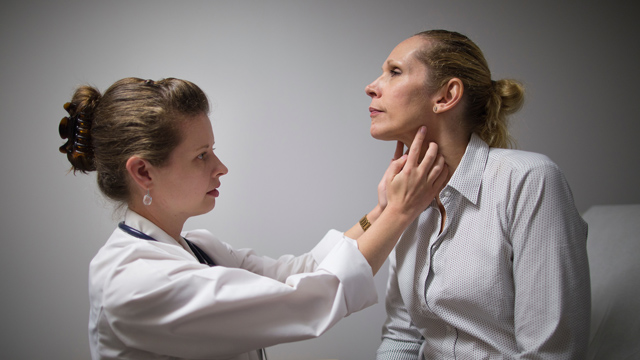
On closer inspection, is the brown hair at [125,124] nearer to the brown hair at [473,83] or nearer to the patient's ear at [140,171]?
the patient's ear at [140,171]

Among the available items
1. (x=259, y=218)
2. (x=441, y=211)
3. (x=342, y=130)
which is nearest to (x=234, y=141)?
(x=259, y=218)

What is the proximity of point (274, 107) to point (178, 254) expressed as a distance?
1.00m

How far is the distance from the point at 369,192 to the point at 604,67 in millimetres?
1379

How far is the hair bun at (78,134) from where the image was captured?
3.37 feet

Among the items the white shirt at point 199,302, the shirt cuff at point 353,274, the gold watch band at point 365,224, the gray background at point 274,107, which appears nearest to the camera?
the white shirt at point 199,302

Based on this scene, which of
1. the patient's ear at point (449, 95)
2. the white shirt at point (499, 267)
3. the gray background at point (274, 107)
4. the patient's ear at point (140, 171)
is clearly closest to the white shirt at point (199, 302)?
the patient's ear at point (140, 171)

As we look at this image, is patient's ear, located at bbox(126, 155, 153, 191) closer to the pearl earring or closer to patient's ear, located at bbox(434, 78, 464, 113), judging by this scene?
the pearl earring

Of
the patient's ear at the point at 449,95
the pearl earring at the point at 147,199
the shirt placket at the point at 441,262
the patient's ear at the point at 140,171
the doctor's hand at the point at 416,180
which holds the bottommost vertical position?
the shirt placket at the point at 441,262

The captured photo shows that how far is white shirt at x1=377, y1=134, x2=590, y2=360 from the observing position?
0.90 metres

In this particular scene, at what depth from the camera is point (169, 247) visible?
0.99 m

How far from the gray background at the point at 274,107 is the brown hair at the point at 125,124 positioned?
2.47ft

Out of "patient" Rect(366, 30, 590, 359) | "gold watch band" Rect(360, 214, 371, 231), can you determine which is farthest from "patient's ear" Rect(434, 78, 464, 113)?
"gold watch band" Rect(360, 214, 371, 231)

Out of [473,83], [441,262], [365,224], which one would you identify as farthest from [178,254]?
[473,83]

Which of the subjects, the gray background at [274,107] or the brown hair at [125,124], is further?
the gray background at [274,107]
